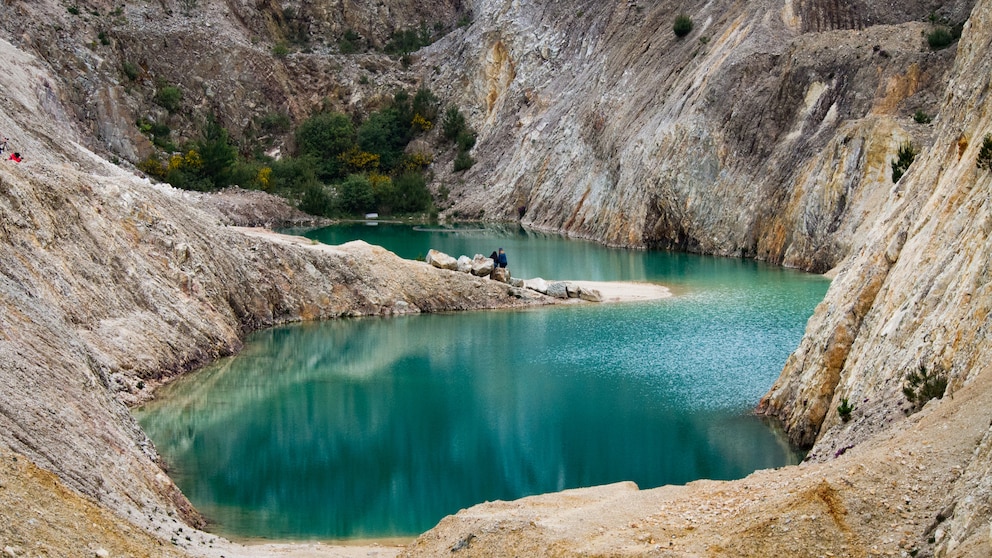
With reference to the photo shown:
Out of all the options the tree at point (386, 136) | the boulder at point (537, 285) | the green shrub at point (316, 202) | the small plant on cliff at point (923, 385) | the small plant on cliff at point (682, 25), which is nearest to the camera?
the small plant on cliff at point (923, 385)

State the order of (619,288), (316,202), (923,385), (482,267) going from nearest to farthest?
(923,385) → (482,267) → (619,288) → (316,202)

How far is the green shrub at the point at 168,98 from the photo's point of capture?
83.6 meters

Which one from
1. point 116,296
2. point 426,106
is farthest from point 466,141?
point 116,296

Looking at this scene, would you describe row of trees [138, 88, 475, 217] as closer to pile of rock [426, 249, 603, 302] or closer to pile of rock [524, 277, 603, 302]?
pile of rock [426, 249, 603, 302]

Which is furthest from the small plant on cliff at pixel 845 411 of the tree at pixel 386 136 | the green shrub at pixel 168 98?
the green shrub at pixel 168 98

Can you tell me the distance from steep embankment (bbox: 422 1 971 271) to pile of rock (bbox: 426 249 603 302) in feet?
38.5

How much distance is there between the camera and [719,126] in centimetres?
5744

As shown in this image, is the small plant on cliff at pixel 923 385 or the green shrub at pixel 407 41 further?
the green shrub at pixel 407 41

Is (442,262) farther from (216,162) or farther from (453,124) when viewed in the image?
(453,124)

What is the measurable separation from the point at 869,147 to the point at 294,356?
27.2 meters

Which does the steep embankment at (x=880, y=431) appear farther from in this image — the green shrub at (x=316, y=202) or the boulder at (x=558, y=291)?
the green shrub at (x=316, y=202)

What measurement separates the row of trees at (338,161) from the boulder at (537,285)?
1464 inches

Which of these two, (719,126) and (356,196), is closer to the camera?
(719,126)

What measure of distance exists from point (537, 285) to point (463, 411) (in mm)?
17734
